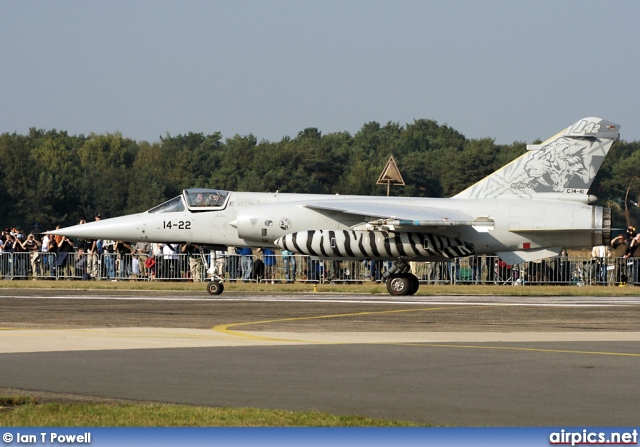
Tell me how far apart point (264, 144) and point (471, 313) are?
85.7 metres

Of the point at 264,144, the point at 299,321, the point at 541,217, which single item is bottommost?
the point at 299,321

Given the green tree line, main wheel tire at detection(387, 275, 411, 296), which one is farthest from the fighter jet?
the green tree line

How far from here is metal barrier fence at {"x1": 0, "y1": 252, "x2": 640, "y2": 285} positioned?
106ft

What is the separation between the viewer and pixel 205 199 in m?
29.0

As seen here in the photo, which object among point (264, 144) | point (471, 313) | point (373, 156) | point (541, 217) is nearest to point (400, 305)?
point (471, 313)

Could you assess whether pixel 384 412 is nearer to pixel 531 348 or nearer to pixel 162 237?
pixel 531 348

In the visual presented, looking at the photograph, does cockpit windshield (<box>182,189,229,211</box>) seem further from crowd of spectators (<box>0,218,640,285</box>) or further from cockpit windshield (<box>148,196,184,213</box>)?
crowd of spectators (<box>0,218,640,285</box>)

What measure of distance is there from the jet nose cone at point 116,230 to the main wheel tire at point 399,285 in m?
7.04

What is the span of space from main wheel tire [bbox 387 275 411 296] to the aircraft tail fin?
11.8ft

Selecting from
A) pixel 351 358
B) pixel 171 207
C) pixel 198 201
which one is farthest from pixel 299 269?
pixel 351 358

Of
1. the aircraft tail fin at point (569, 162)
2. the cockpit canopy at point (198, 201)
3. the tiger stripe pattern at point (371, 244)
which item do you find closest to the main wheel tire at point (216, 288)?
the tiger stripe pattern at point (371, 244)

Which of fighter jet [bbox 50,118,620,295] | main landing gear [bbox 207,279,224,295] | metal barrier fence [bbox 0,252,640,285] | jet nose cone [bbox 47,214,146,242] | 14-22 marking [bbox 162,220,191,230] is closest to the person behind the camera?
main landing gear [bbox 207,279,224,295]

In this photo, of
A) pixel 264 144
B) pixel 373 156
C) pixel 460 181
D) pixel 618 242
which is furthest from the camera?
pixel 373 156

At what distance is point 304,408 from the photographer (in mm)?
9000
